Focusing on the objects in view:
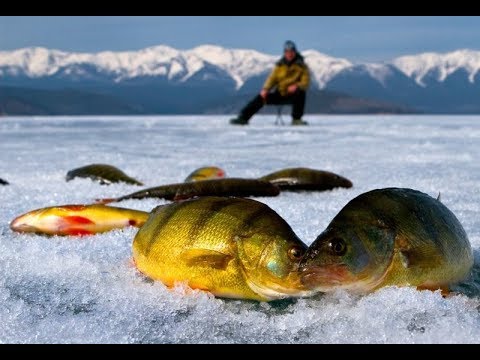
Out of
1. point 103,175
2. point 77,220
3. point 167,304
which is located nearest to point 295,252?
point 167,304

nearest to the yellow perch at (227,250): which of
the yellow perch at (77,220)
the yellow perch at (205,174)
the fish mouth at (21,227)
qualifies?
the yellow perch at (77,220)

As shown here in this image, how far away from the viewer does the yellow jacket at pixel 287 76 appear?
15875 mm

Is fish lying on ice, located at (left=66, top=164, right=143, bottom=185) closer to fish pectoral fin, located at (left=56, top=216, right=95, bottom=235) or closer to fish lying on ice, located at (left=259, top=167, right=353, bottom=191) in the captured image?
fish lying on ice, located at (left=259, top=167, right=353, bottom=191)

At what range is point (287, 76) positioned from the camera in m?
16.2

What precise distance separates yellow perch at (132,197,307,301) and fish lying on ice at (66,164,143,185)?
11.2 ft

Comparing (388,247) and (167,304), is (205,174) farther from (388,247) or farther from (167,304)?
(388,247)

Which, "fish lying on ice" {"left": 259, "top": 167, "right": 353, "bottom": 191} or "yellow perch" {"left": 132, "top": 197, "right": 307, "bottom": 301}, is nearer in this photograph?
"yellow perch" {"left": 132, "top": 197, "right": 307, "bottom": 301}

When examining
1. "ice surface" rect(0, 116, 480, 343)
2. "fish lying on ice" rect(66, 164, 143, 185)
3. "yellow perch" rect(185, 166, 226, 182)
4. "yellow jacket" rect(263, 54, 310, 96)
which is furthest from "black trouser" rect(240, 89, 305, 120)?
"ice surface" rect(0, 116, 480, 343)

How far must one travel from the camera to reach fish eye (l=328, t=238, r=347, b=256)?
1.79 m

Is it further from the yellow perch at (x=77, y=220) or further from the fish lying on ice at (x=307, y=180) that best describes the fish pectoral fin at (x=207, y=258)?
the fish lying on ice at (x=307, y=180)

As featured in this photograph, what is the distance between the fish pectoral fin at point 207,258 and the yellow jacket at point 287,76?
14032 millimetres

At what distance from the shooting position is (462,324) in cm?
177

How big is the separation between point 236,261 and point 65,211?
1495mm
